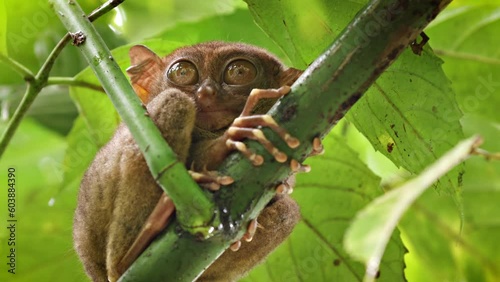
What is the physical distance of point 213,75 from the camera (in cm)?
296

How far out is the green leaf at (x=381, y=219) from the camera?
2.96 feet

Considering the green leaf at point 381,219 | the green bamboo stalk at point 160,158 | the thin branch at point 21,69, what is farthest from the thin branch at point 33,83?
the green leaf at point 381,219

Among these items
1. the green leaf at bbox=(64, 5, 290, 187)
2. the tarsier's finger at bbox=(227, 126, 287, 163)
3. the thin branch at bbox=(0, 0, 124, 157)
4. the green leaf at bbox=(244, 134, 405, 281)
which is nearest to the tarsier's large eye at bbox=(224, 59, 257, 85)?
the green leaf at bbox=(64, 5, 290, 187)

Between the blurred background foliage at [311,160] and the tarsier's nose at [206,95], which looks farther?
the blurred background foliage at [311,160]

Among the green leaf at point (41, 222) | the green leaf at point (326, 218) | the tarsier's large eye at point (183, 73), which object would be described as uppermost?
the tarsier's large eye at point (183, 73)

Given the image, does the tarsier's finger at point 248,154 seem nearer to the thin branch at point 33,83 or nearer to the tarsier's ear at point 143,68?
the thin branch at point 33,83

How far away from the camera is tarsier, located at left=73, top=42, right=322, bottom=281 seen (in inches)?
79.2

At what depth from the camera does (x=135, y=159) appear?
215cm

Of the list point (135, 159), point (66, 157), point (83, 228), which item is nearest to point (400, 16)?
point (135, 159)

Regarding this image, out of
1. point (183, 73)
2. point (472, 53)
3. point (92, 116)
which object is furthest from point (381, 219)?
point (472, 53)

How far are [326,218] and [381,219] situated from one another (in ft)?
6.99

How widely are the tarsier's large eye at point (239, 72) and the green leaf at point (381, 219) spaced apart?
196 cm

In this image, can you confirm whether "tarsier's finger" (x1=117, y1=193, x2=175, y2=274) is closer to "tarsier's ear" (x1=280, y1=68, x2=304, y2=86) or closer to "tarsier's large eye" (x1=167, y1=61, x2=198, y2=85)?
"tarsier's large eye" (x1=167, y1=61, x2=198, y2=85)

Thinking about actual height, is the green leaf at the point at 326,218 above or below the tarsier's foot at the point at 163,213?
below
